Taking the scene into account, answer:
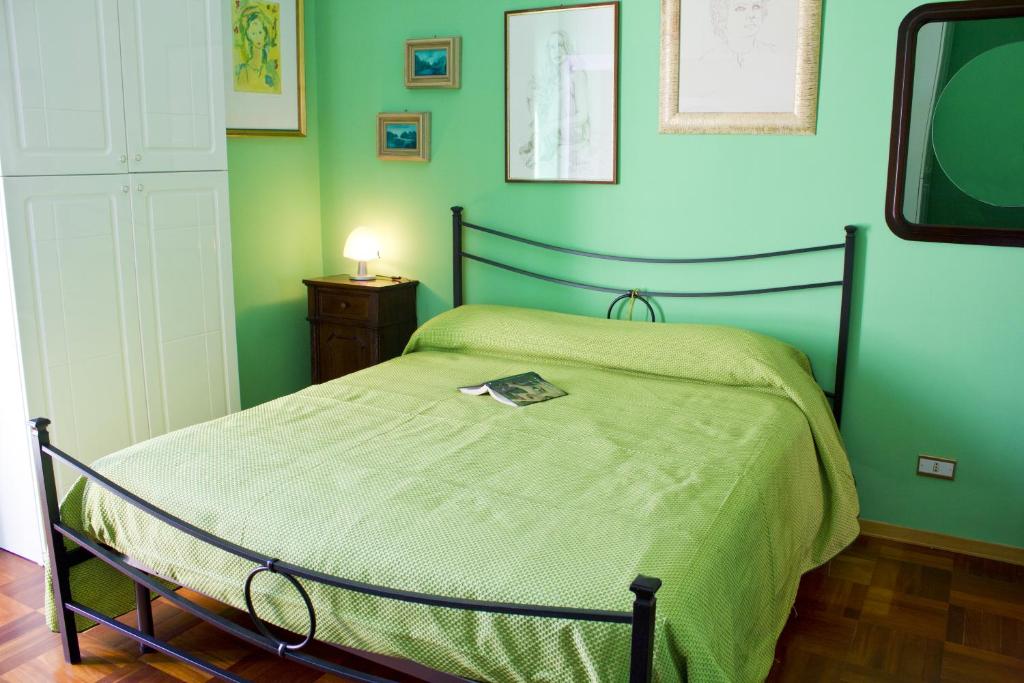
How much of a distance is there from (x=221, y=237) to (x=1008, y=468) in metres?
2.95

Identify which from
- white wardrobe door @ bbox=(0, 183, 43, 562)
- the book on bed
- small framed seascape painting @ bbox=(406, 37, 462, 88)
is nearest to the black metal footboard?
white wardrobe door @ bbox=(0, 183, 43, 562)

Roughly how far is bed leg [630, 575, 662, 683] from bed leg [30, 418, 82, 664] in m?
1.60

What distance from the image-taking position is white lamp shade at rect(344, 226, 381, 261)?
4086 millimetres

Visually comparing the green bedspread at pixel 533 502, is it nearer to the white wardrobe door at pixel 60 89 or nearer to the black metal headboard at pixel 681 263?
the black metal headboard at pixel 681 263

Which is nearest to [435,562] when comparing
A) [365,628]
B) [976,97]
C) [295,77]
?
[365,628]

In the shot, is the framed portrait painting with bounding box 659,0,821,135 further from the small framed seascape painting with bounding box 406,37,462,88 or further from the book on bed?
the book on bed

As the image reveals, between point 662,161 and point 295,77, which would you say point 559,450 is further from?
point 295,77

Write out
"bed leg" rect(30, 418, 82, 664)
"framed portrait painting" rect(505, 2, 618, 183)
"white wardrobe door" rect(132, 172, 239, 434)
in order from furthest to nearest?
"framed portrait painting" rect(505, 2, 618, 183) → "white wardrobe door" rect(132, 172, 239, 434) → "bed leg" rect(30, 418, 82, 664)

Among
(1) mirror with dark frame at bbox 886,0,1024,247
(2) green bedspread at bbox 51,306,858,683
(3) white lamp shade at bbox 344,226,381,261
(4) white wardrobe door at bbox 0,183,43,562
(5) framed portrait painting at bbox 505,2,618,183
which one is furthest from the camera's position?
(3) white lamp shade at bbox 344,226,381,261

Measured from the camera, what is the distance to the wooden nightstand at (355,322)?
13.0 ft

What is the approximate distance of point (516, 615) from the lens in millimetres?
1748

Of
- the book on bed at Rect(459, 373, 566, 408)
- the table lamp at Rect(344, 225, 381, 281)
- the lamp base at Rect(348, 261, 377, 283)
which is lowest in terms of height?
the book on bed at Rect(459, 373, 566, 408)

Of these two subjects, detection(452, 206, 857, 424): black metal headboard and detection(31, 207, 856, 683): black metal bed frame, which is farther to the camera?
detection(452, 206, 857, 424): black metal headboard

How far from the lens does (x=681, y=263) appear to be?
3.59 m
